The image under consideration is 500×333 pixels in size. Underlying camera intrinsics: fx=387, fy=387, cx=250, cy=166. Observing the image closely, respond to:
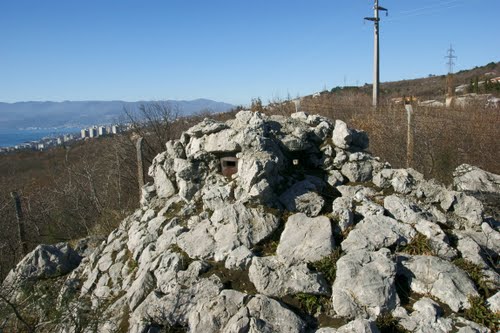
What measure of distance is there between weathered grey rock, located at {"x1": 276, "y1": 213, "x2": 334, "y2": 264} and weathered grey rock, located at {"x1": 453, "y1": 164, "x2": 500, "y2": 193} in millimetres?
3039

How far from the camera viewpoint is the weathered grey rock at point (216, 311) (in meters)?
4.21

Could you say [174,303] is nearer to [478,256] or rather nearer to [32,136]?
[478,256]

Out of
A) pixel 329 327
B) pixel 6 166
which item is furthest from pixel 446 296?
pixel 6 166

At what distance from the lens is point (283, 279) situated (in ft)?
15.0

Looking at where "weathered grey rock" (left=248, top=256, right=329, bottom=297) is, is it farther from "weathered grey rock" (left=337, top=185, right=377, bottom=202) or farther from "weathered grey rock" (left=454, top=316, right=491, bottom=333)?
"weathered grey rock" (left=337, top=185, right=377, bottom=202)

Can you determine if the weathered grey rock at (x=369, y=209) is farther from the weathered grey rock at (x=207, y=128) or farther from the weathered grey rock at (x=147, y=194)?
the weathered grey rock at (x=147, y=194)

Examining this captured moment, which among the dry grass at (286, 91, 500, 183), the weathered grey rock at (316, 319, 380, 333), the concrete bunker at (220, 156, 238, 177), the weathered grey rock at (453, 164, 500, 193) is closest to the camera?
the weathered grey rock at (316, 319, 380, 333)

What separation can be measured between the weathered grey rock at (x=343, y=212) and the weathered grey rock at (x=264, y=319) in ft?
5.00

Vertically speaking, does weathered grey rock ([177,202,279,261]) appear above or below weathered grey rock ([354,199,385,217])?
below

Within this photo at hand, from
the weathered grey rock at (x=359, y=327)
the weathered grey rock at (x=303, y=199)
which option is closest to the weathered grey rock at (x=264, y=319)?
the weathered grey rock at (x=359, y=327)

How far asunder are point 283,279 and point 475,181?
4.22 meters

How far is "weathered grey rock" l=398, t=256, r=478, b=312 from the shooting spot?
4.21 meters

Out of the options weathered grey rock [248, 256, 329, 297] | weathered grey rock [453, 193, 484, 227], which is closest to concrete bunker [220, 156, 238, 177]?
weathered grey rock [248, 256, 329, 297]

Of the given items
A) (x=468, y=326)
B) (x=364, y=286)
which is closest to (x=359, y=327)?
(x=364, y=286)
